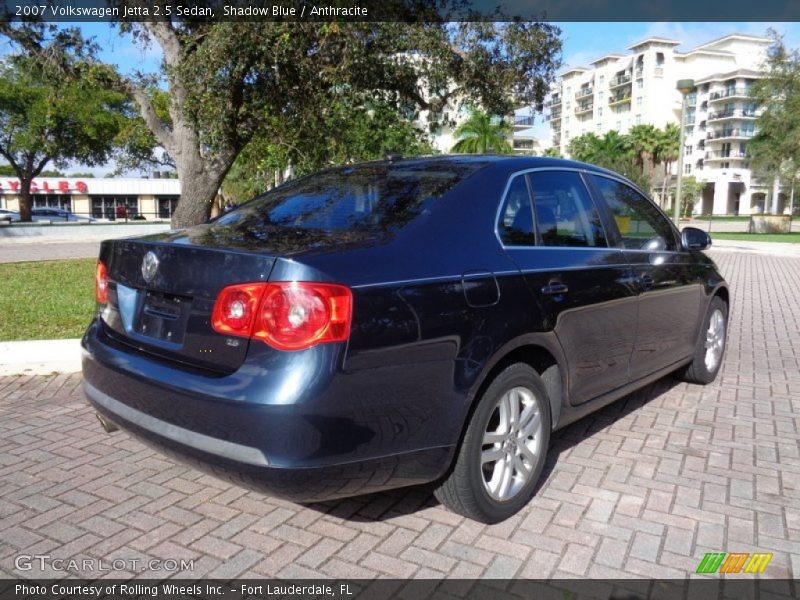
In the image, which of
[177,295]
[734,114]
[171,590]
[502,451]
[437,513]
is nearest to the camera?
[171,590]

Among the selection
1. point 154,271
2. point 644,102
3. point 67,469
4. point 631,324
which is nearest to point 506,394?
point 631,324

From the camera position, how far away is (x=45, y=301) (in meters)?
8.66

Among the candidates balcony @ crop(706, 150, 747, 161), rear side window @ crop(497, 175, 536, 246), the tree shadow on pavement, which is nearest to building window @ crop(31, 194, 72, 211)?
the tree shadow on pavement

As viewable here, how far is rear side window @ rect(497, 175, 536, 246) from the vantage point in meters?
3.18

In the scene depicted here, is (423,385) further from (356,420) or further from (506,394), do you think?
(506,394)

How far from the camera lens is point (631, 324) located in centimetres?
397

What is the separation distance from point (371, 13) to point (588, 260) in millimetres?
7948

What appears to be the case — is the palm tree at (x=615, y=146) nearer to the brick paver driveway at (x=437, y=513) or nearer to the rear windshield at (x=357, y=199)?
the brick paver driveway at (x=437, y=513)

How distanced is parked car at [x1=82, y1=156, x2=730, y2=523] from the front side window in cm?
26

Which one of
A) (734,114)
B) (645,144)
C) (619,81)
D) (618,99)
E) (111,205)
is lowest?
(111,205)

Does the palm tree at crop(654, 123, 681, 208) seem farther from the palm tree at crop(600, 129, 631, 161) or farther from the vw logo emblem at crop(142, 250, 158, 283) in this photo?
the vw logo emblem at crop(142, 250, 158, 283)

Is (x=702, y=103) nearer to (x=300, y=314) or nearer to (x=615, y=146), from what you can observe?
(x=615, y=146)

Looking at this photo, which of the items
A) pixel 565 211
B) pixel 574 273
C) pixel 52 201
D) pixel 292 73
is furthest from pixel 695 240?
pixel 52 201

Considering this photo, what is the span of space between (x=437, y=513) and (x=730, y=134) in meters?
97.6
